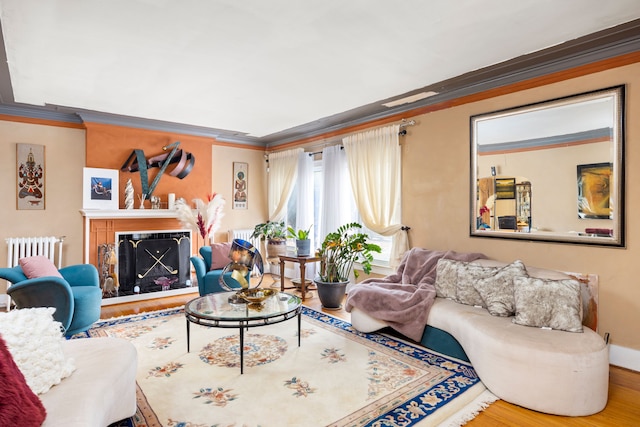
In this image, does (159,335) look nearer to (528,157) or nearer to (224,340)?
(224,340)

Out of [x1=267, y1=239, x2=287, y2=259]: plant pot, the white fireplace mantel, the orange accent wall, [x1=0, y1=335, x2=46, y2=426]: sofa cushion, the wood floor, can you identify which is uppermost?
the orange accent wall

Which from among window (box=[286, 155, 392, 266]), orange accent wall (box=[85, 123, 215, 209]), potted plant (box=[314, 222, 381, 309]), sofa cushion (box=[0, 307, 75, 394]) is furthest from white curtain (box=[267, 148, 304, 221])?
sofa cushion (box=[0, 307, 75, 394])

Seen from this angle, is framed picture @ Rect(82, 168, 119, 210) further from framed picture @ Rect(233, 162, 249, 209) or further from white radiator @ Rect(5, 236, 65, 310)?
framed picture @ Rect(233, 162, 249, 209)

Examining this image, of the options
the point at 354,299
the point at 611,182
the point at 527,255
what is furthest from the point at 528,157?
the point at 354,299

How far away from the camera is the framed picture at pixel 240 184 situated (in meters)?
6.57

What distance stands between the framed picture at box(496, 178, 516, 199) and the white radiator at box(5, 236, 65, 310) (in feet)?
18.1

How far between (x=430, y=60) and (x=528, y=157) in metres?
1.38

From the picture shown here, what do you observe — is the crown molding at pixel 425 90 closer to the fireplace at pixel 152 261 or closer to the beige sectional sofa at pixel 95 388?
the fireplace at pixel 152 261

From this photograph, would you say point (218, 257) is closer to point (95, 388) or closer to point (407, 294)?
point (407, 294)

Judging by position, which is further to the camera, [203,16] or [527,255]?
[527,255]

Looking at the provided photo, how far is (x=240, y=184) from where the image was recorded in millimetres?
6641

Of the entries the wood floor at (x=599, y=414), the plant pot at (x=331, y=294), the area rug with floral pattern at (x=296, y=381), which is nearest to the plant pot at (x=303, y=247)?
the plant pot at (x=331, y=294)

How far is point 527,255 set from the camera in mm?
3414

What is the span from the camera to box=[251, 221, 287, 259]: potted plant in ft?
18.4
